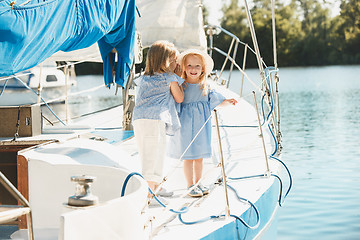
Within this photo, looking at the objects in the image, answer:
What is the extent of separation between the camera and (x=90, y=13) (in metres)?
3.78

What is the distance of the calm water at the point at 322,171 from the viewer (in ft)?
23.9

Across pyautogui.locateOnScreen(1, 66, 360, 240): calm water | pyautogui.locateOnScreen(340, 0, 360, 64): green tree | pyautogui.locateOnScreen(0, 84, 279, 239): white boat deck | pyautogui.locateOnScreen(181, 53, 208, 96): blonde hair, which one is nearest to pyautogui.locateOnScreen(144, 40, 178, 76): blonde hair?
pyautogui.locateOnScreen(181, 53, 208, 96): blonde hair

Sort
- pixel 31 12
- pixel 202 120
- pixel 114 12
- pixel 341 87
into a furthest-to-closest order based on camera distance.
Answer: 1. pixel 341 87
2. pixel 202 120
3. pixel 114 12
4. pixel 31 12

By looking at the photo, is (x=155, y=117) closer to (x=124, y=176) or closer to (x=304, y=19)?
(x=124, y=176)

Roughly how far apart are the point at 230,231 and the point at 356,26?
6501 cm

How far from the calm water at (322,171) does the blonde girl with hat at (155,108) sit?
3.09 metres

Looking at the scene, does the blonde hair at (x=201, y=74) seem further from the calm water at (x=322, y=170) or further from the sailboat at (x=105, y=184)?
the calm water at (x=322, y=170)

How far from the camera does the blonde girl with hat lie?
4305mm

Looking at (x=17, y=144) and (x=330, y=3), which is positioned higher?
(x=330, y=3)

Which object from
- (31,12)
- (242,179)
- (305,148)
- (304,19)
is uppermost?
(304,19)

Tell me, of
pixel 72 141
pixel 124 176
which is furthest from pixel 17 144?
pixel 124 176

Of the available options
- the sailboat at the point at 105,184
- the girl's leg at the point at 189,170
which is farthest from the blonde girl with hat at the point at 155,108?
the girl's leg at the point at 189,170

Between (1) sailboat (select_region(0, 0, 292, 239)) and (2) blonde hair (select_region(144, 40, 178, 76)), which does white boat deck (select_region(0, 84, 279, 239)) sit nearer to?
(1) sailboat (select_region(0, 0, 292, 239))

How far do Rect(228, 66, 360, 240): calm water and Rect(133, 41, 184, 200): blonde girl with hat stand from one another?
122 inches
